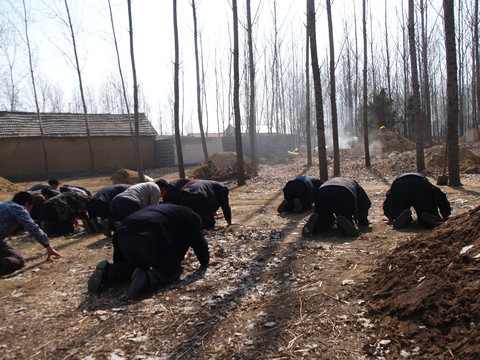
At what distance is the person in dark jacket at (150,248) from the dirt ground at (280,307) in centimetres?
17

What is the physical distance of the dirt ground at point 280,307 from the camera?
2.63 meters

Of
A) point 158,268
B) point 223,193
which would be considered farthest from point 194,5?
point 158,268

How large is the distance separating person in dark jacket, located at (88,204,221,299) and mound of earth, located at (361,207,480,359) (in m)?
2.21

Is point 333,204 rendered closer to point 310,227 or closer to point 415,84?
point 310,227

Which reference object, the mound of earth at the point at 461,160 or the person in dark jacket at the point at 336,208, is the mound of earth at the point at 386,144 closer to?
the mound of earth at the point at 461,160

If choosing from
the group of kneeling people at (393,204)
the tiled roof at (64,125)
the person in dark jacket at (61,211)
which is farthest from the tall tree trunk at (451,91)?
the tiled roof at (64,125)

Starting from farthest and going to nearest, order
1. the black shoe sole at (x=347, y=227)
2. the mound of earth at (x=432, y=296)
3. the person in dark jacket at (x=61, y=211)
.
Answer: the person in dark jacket at (x=61, y=211) < the black shoe sole at (x=347, y=227) < the mound of earth at (x=432, y=296)

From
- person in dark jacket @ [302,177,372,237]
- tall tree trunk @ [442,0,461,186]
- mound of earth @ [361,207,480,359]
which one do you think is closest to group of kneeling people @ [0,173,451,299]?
person in dark jacket @ [302,177,372,237]

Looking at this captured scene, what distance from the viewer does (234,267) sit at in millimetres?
4754

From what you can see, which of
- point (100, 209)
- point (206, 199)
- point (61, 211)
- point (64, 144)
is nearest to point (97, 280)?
point (206, 199)

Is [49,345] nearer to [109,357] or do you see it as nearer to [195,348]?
[109,357]

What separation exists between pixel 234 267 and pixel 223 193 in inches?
98.8

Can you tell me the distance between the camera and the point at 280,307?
3.37 meters

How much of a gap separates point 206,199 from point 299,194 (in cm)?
256
